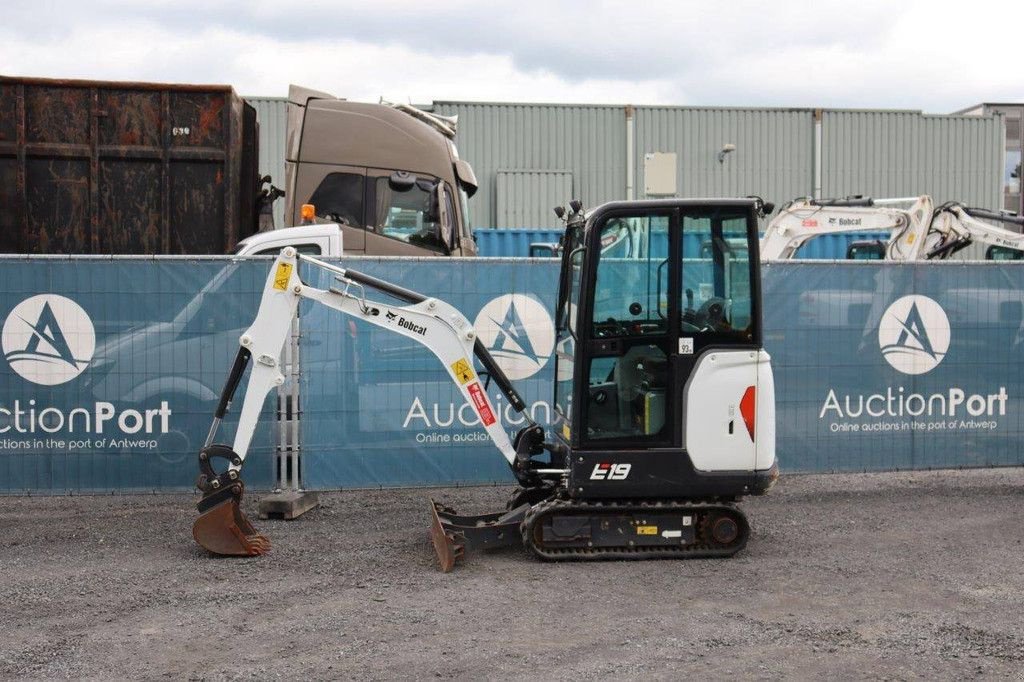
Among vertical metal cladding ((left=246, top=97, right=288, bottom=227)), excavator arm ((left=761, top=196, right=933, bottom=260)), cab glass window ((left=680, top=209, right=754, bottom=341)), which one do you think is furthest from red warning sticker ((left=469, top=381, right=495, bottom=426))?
vertical metal cladding ((left=246, top=97, right=288, bottom=227))

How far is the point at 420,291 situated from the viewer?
977cm

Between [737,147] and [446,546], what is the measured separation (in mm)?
25144

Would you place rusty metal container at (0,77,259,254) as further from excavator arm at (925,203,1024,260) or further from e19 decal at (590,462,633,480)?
excavator arm at (925,203,1024,260)

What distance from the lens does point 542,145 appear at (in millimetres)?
29234

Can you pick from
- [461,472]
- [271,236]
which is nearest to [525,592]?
[461,472]

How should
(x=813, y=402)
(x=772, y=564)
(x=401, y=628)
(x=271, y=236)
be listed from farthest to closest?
(x=271, y=236) < (x=813, y=402) < (x=772, y=564) < (x=401, y=628)

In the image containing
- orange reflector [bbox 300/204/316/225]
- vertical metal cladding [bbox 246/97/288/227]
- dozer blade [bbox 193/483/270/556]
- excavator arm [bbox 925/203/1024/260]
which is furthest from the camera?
vertical metal cladding [bbox 246/97/288/227]

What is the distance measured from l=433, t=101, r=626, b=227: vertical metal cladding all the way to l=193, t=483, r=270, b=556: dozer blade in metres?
21.8

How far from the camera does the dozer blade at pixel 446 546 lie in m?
6.94

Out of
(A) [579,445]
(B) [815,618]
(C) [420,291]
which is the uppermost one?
(C) [420,291]

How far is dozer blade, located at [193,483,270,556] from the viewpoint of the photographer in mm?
7266

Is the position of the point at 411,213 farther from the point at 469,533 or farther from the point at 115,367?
the point at 469,533

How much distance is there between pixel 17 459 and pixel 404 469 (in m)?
3.34

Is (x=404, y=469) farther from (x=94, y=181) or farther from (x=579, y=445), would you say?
(x=94, y=181)
